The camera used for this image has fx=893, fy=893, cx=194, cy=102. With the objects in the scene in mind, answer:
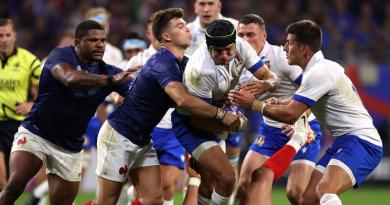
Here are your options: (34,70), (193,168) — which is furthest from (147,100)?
(34,70)

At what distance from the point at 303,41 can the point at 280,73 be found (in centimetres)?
162

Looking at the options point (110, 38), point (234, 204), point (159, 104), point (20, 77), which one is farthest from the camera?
point (110, 38)

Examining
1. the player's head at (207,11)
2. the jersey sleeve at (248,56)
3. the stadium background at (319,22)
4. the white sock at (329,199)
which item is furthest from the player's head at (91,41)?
the stadium background at (319,22)

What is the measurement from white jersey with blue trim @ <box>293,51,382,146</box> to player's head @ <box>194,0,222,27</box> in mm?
3257

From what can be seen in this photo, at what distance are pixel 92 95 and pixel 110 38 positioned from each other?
31.1 ft

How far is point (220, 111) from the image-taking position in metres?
8.48

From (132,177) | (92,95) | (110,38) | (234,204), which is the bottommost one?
(110,38)

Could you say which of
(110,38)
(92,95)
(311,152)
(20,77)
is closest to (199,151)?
(92,95)

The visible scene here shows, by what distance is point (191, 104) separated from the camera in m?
8.41

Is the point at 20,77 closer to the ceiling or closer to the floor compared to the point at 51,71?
closer to the floor

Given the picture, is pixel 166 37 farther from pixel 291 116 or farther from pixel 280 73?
pixel 280 73

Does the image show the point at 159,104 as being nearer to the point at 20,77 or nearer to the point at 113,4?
the point at 20,77

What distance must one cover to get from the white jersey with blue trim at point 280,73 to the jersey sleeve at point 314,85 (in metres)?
1.65

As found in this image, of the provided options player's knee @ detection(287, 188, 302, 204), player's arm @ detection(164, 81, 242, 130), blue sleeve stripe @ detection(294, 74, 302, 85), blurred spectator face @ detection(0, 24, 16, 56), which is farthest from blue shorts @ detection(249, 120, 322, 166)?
blurred spectator face @ detection(0, 24, 16, 56)
